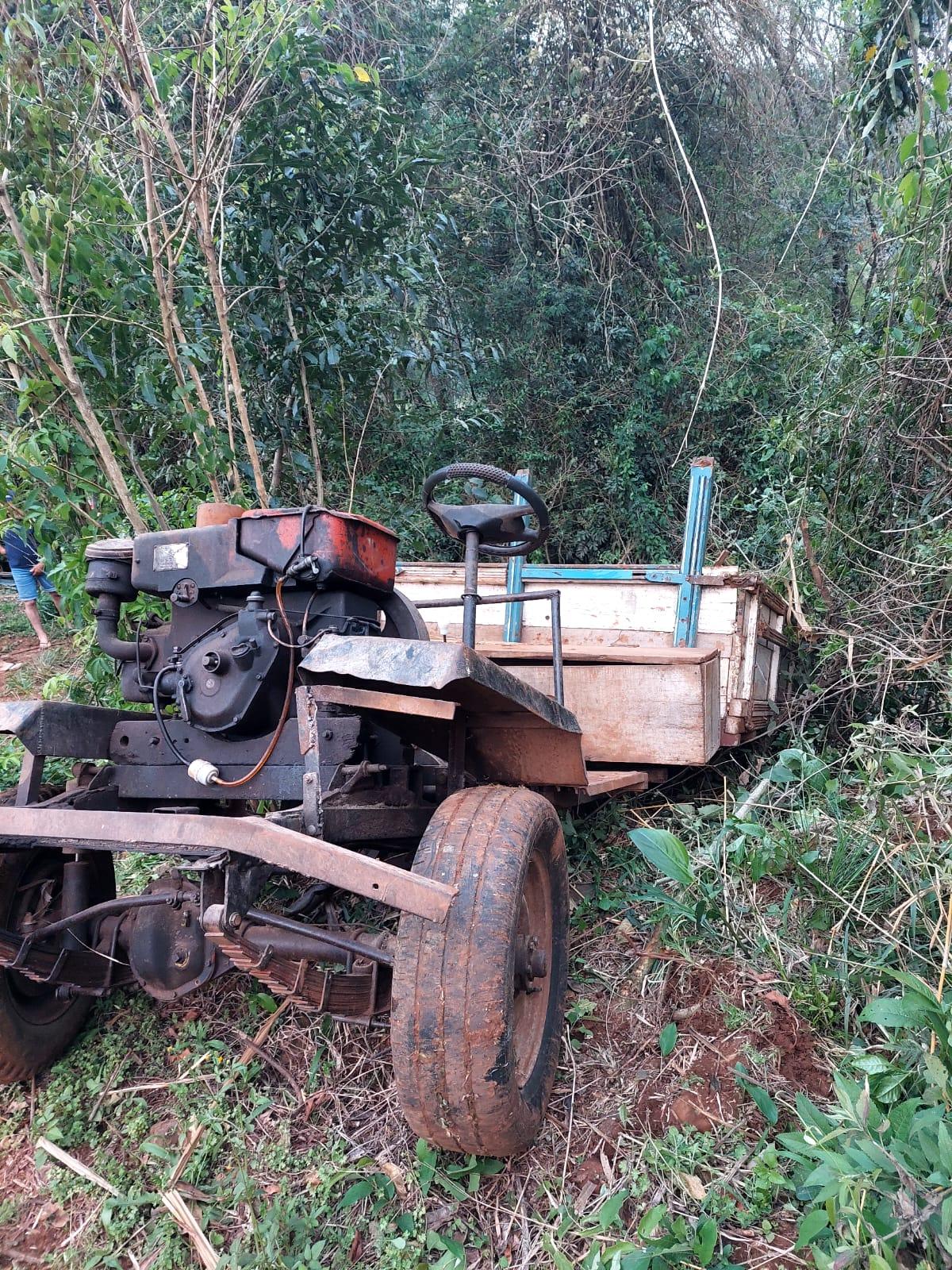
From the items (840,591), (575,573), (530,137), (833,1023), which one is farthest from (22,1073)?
(530,137)

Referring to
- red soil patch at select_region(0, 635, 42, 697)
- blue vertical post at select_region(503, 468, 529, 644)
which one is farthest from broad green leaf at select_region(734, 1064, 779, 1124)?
red soil patch at select_region(0, 635, 42, 697)

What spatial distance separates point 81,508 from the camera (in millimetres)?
4258

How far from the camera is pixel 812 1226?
1.65 metres

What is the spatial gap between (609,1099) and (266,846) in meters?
1.33

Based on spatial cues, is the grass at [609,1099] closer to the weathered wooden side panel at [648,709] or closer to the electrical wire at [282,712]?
the weathered wooden side panel at [648,709]

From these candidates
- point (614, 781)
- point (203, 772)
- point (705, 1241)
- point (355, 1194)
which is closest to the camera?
point (705, 1241)

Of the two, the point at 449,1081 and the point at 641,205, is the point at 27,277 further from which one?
the point at 641,205

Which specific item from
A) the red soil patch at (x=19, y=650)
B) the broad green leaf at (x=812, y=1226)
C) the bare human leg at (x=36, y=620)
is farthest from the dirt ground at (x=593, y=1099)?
the bare human leg at (x=36, y=620)

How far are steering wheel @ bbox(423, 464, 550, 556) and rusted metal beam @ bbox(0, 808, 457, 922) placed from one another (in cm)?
144

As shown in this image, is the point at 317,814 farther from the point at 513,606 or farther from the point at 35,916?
the point at 513,606

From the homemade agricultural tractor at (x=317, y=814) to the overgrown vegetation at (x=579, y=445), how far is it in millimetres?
354

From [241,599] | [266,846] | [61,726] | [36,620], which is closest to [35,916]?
[61,726]

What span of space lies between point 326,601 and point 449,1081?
4.29 feet

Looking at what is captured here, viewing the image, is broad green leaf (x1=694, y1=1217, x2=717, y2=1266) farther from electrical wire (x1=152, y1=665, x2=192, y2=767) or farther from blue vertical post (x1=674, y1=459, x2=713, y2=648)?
blue vertical post (x1=674, y1=459, x2=713, y2=648)
